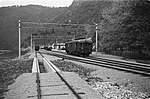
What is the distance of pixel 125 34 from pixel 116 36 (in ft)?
11.2

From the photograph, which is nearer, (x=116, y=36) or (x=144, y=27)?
(x=144, y=27)

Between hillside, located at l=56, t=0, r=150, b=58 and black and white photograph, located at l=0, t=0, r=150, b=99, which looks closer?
black and white photograph, located at l=0, t=0, r=150, b=99

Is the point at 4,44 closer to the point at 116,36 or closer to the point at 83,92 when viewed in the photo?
the point at 116,36

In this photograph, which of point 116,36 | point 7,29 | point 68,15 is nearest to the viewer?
point 116,36

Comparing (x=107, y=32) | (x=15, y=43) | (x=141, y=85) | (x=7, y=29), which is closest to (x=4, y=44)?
(x=15, y=43)

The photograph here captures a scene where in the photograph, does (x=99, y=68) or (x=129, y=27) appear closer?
(x=99, y=68)

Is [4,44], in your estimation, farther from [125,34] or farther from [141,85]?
[141,85]

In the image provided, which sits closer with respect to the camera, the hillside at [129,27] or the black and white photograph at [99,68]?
the black and white photograph at [99,68]

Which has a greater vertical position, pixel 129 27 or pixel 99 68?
pixel 129 27

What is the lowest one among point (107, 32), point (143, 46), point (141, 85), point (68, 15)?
point (141, 85)

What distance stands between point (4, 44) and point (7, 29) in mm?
23297

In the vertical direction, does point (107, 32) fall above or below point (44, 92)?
above

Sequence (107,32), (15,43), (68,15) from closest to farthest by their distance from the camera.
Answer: (107,32), (68,15), (15,43)

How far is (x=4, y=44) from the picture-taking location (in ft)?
593
